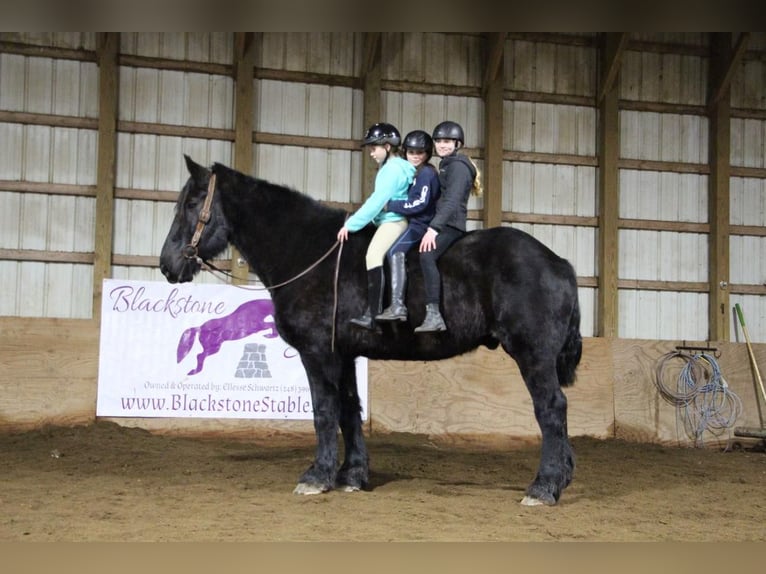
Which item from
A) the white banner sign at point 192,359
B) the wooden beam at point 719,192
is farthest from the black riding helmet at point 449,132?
the wooden beam at point 719,192

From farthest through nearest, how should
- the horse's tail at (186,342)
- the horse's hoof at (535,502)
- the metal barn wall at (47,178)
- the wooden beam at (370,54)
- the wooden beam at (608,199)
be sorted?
the wooden beam at (608,199)
the wooden beam at (370,54)
the metal barn wall at (47,178)
the horse's tail at (186,342)
the horse's hoof at (535,502)

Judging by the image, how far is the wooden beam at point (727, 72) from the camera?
35.6ft

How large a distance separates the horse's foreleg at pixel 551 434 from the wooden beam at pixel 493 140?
5.86 m

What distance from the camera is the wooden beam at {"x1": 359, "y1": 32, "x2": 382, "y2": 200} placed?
10.5 m

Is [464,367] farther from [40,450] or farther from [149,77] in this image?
[149,77]

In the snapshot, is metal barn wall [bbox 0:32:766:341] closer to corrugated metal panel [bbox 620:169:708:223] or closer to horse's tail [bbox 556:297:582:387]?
corrugated metal panel [bbox 620:169:708:223]

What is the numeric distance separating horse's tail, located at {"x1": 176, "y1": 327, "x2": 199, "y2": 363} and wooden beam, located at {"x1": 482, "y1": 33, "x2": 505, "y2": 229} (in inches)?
165

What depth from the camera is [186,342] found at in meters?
8.45

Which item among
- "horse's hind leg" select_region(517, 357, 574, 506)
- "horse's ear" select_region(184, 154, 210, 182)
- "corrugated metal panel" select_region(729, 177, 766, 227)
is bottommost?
"horse's hind leg" select_region(517, 357, 574, 506)

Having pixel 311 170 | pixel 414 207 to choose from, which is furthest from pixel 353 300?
pixel 311 170

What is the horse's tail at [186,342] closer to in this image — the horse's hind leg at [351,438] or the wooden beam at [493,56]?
the horse's hind leg at [351,438]

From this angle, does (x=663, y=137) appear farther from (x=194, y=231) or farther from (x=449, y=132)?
(x=194, y=231)

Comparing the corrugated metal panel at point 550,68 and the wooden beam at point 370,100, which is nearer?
the wooden beam at point 370,100

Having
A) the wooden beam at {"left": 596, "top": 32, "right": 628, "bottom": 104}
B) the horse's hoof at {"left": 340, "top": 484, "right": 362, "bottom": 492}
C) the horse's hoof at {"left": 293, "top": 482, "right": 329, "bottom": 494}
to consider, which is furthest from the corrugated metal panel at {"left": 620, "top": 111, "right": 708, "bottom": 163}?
the horse's hoof at {"left": 293, "top": 482, "right": 329, "bottom": 494}
